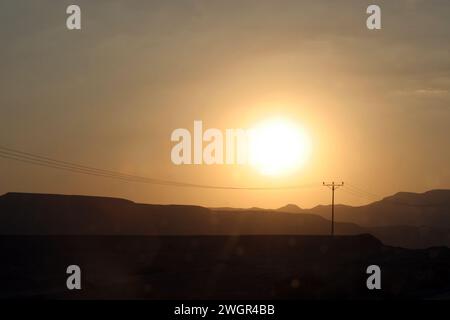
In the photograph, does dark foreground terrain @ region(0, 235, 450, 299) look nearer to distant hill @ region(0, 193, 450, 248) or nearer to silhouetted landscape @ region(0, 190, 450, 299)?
silhouetted landscape @ region(0, 190, 450, 299)

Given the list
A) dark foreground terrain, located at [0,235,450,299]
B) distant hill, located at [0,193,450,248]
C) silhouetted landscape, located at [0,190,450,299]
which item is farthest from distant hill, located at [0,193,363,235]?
silhouetted landscape, located at [0,190,450,299]

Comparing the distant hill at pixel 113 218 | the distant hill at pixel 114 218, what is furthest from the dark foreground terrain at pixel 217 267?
the distant hill at pixel 113 218

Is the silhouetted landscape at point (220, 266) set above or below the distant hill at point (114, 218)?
below

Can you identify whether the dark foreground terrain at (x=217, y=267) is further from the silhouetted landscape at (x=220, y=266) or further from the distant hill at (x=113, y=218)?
the distant hill at (x=113, y=218)

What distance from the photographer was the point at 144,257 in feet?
282

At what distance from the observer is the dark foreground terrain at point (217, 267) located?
54.9m

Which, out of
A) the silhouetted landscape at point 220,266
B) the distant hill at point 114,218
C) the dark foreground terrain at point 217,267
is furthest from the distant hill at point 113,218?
the silhouetted landscape at point 220,266

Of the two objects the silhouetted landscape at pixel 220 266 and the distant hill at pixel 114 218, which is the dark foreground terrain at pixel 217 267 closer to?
the silhouetted landscape at pixel 220 266

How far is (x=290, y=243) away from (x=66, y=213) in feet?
306

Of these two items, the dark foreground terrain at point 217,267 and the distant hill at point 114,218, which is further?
the distant hill at point 114,218

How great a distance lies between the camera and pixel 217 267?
71.4 metres
